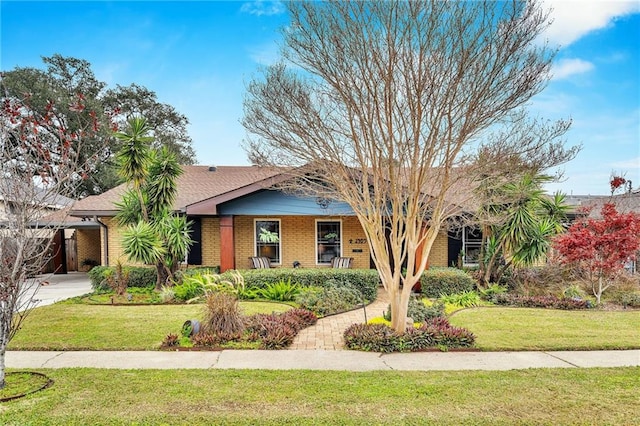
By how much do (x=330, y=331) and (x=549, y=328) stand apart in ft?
14.6

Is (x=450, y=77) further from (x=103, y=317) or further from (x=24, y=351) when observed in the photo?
(x=103, y=317)

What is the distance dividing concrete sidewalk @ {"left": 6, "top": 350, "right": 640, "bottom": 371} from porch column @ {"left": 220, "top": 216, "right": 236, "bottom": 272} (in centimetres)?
650

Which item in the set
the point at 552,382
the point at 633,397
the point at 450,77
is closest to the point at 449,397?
the point at 552,382

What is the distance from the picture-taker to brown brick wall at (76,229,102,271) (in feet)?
65.1

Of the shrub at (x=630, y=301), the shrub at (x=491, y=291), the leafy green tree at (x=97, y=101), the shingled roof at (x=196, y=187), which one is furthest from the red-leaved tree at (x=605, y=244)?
the leafy green tree at (x=97, y=101)

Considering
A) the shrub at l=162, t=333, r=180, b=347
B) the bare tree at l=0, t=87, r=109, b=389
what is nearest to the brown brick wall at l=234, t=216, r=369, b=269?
the shrub at l=162, t=333, r=180, b=347

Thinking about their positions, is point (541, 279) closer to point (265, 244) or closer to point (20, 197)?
point (265, 244)

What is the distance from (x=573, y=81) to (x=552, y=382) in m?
7.78

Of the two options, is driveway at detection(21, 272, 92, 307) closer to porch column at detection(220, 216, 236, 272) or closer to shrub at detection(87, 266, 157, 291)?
shrub at detection(87, 266, 157, 291)

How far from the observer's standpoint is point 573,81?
9.36 meters

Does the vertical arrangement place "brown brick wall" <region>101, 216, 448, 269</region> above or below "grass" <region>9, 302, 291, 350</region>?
above

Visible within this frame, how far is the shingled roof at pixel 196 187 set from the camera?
14.2 meters

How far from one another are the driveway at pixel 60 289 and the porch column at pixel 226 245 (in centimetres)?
462

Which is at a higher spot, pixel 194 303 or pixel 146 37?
pixel 146 37
